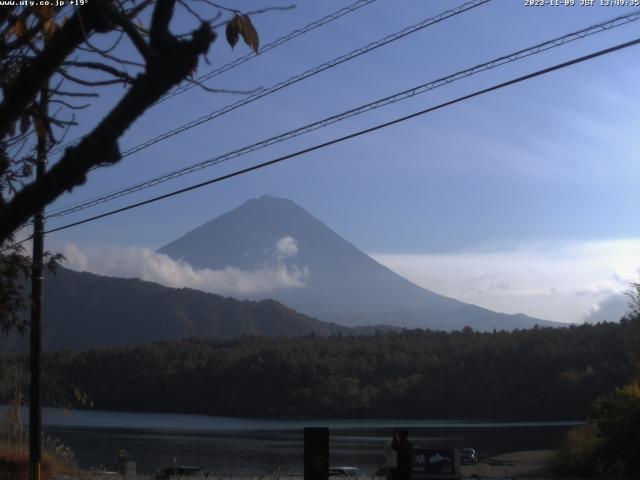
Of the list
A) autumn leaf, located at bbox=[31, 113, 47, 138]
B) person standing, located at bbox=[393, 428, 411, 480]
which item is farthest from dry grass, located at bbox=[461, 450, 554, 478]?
autumn leaf, located at bbox=[31, 113, 47, 138]

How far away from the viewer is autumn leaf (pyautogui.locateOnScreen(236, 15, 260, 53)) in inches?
218

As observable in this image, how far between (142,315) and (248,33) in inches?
6367

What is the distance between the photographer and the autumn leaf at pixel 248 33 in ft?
18.2

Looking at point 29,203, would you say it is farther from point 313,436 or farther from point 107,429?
point 107,429

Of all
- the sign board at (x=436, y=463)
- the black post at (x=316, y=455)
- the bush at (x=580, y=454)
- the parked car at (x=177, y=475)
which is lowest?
the bush at (x=580, y=454)

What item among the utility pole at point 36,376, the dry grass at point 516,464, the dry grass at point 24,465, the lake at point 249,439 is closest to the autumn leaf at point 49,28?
the utility pole at point 36,376

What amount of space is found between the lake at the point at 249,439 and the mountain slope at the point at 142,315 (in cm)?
6706

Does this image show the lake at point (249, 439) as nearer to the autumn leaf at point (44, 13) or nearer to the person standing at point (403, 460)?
the person standing at point (403, 460)

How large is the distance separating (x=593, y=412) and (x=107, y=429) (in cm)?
4996

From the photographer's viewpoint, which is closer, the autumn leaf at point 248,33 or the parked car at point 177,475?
the autumn leaf at point 248,33

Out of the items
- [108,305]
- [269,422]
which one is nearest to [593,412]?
[269,422]

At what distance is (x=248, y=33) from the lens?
5559mm

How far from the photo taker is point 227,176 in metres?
13.8

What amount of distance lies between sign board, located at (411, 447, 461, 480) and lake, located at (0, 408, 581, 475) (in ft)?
57.0
